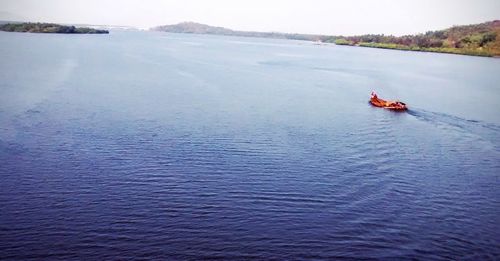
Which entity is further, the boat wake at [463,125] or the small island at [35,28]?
the small island at [35,28]

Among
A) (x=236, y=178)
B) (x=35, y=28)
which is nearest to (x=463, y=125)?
(x=236, y=178)

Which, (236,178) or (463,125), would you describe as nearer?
(236,178)

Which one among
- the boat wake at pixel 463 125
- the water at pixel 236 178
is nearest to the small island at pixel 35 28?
the water at pixel 236 178

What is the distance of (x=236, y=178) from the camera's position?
22656 mm

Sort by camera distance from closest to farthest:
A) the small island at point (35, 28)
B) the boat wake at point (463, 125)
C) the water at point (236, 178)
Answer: the water at point (236, 178) < the boat wake at point (463, 125) < the small island at point (35, 28)

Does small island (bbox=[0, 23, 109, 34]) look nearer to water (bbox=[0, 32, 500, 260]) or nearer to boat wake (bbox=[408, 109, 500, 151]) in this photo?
water (bbox=[0, 32, 500, 260])

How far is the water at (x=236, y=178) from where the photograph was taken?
1652 centimetres

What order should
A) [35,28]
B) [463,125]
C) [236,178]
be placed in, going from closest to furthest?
[236,178], [463,125], [35,28]

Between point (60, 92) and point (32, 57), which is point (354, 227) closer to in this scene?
point (60, 92)

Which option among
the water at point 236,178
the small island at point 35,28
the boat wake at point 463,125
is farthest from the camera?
the small island at point 35,28

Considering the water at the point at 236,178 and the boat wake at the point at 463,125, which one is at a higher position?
the boat wake at the point at 463,125

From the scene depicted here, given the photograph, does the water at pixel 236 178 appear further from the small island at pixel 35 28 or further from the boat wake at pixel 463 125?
the small island at pixel 35 28

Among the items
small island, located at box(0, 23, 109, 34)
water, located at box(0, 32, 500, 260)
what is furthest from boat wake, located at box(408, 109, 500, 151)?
small island, located at box(0, 23, 109, 34)

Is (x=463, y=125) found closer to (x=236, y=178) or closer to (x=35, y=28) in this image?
(x=236, y=178)
